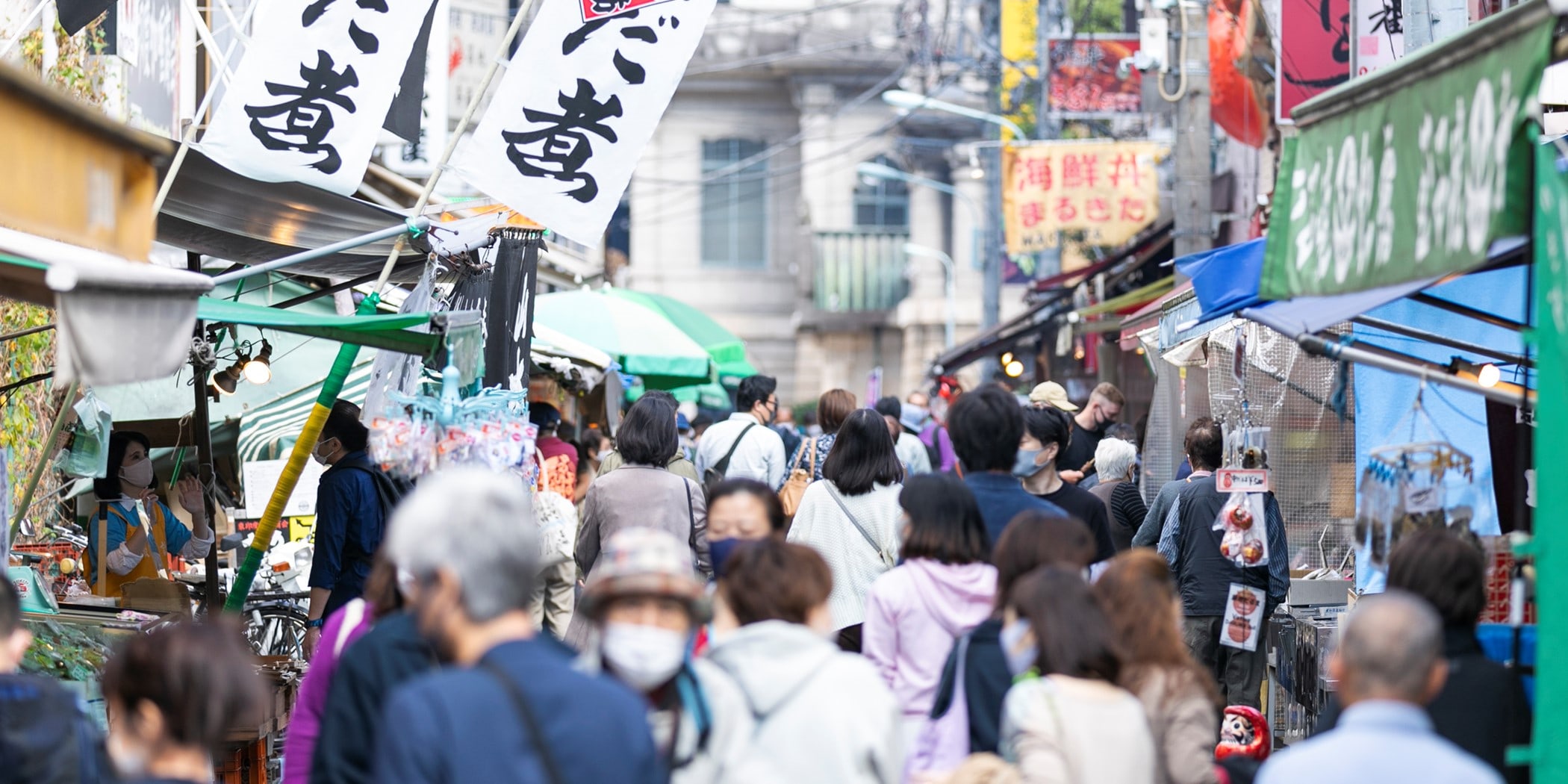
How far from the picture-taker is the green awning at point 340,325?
586 cm

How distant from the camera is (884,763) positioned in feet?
12.9

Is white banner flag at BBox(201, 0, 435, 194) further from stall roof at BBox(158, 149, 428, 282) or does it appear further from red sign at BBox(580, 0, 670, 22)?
red sign at BBox(580, 0, 670, 22)

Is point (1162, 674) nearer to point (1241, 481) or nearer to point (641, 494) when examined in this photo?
point (641, 494)

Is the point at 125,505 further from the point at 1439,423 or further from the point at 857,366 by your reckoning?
the point at 857,366

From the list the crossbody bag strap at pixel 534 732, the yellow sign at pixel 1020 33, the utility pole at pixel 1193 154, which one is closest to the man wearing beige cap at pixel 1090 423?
the utility pole at pixel 1193 154

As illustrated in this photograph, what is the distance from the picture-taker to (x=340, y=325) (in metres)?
6.00

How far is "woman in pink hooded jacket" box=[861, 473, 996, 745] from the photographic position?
16.4 feet

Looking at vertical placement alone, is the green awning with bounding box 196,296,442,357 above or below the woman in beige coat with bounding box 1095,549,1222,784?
above

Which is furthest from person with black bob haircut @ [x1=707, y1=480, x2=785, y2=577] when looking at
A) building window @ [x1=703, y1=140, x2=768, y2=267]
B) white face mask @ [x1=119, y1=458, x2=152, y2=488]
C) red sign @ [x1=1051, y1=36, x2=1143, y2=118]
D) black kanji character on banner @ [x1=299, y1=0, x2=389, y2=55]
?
building window @ [x1=703, y1=140, x2=768, y2=267]

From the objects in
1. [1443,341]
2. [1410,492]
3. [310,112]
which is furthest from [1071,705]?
[310,112]

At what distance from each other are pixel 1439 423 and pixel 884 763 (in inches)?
183

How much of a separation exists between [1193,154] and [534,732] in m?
12.8

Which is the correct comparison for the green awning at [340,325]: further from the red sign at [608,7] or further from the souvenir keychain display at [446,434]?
the red sign at [608,7]

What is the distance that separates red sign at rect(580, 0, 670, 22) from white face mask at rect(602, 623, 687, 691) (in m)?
4.60
